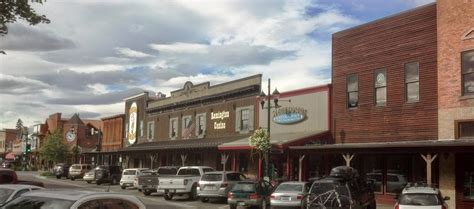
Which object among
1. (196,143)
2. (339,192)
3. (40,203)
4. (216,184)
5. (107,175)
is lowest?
(107,175)

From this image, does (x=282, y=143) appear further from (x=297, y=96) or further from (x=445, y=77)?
(x=445, y=77)

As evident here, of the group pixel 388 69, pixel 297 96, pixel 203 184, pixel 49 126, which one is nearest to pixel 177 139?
pixel 297 96

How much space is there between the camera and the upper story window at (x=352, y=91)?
31.0 m

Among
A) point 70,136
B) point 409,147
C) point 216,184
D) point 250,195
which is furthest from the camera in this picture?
point 70,136

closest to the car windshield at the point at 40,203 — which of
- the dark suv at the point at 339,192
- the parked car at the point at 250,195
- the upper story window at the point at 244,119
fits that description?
the dark suv at the point at 339,192

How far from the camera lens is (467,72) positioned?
81.0 feet

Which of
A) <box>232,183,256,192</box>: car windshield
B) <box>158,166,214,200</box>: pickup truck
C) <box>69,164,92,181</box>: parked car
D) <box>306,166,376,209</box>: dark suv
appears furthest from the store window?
<box>69,164,92,181</box>: parked car

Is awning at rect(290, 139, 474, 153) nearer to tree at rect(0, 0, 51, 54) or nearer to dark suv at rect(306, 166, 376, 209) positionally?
dark suv at rect(306, 166, 376, 209)

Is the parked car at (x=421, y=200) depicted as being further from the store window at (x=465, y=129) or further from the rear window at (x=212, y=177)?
the rear window at (x=212, y=177)

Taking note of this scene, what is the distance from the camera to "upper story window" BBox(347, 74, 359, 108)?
31047 mm

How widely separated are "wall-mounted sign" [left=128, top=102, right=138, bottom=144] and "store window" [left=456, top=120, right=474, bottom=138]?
4247 cm

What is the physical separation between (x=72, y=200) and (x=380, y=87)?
23830 mm

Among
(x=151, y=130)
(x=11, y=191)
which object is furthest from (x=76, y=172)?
(x=11, y=191)

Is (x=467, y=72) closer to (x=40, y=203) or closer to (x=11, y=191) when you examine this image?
(x=11, y=191)
